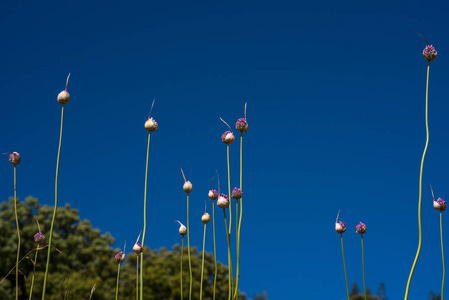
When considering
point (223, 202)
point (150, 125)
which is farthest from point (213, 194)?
point (150, 125)

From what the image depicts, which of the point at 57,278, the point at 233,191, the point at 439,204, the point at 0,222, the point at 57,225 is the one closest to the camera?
the point at 233,191

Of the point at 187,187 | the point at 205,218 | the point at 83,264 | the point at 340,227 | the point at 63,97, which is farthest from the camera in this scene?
the point at 83,264

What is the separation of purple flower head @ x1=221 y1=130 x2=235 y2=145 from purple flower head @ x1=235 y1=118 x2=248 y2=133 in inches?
2.6

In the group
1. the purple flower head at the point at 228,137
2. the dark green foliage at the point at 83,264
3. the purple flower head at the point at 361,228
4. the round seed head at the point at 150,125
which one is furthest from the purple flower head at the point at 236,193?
the dark green foliage at the point at 83,264

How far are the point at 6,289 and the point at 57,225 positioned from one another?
3524 mm

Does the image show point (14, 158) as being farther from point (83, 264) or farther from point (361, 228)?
point (83, 264)

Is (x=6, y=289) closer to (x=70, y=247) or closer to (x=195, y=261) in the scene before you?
(x=70, y=247)

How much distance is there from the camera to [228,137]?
3355 millimetres

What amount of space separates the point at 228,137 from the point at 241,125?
0.41 ft

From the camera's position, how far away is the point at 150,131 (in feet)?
10.7

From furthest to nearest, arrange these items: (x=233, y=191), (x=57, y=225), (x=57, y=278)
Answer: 1. (x=57, y=225)
2. (x=57, y=278)
3. (x=233, y=191)

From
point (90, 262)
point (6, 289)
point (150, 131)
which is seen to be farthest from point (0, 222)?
point (150, 131)

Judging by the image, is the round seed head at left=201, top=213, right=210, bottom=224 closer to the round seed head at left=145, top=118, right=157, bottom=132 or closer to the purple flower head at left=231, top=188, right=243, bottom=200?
the purple flower head at left=231, top=188, right=243, bottom=200

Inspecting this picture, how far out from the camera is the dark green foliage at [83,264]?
1952cm
